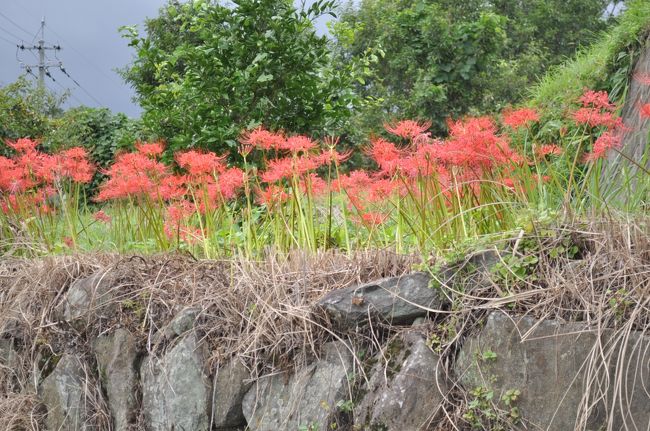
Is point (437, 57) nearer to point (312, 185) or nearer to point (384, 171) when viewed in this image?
point (312, 185)

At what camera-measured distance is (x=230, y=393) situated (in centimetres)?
329

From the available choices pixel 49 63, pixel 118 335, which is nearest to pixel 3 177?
pixel 118 335

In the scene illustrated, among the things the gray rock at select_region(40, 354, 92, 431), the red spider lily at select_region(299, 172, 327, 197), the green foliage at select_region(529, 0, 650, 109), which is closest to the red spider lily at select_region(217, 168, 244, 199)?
the red spider lily at select_region(299, 172, 327, 197)

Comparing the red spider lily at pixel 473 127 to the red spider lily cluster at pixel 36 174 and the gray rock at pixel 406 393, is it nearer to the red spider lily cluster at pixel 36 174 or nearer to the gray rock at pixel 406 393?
the gray rock at pixel 406 393

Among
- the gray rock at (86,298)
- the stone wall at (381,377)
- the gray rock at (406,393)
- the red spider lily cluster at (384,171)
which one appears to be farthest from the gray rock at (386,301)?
the gray rock at (86,298)

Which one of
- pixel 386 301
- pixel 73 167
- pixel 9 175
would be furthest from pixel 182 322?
pixel 9 175

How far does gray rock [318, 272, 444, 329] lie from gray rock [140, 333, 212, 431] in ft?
2.60

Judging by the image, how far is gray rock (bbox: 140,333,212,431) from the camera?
339 centimetres

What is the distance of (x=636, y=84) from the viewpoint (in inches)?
229

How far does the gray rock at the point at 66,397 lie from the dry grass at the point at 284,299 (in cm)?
7

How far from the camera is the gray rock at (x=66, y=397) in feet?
12.8

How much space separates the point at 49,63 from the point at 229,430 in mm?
29165

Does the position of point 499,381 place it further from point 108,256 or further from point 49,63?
point 49,63

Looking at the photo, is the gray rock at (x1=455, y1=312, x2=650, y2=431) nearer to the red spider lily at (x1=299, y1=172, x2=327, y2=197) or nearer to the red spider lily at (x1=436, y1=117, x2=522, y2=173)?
the red spider lily at (x1=436, y1=117, x2=522, y2=173)
